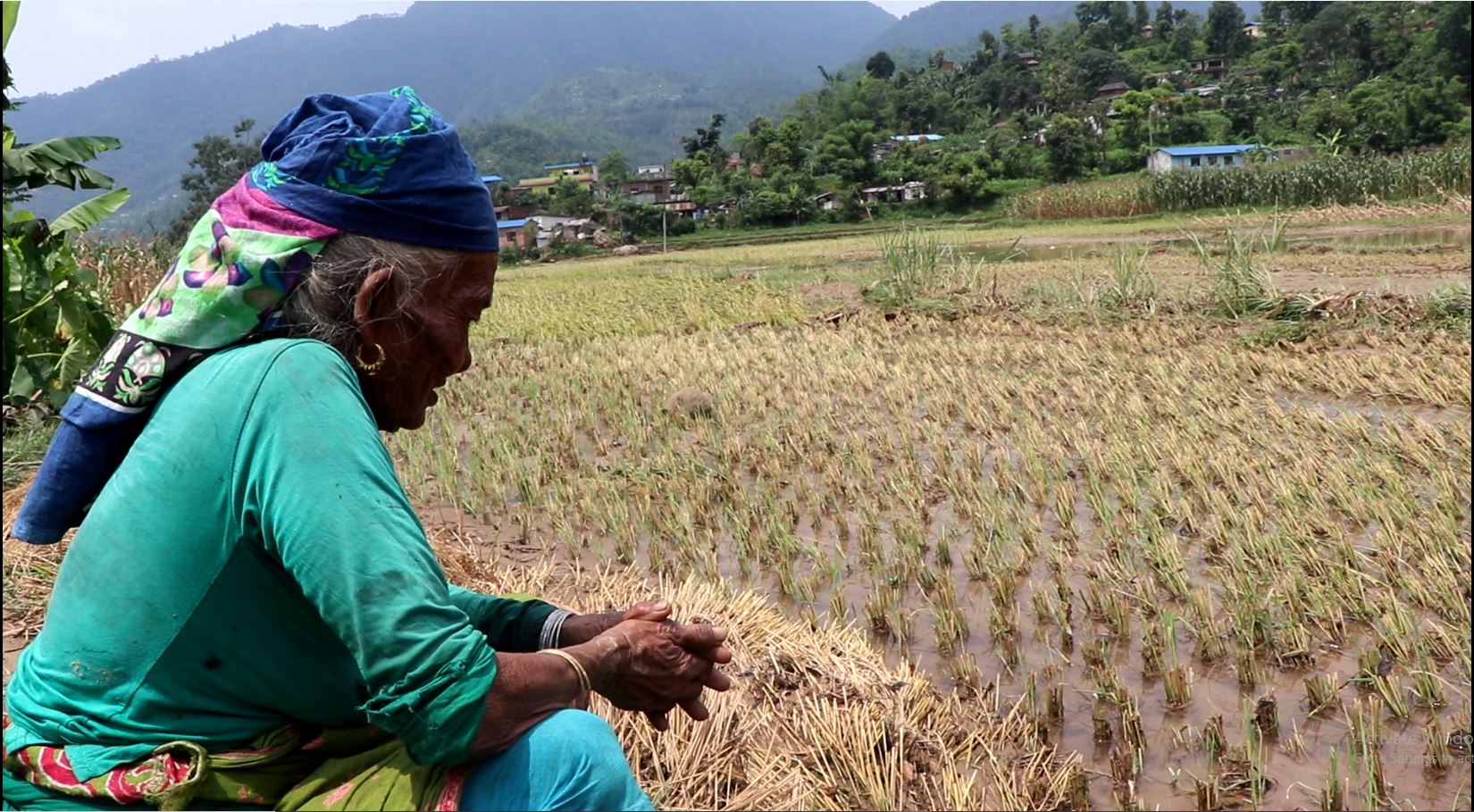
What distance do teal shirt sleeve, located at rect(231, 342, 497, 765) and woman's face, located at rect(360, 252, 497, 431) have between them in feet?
0.70

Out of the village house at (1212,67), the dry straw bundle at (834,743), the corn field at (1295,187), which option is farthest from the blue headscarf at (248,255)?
the village house at (1212,67)

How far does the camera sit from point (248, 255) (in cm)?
132

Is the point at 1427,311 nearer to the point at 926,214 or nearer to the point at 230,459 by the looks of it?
the point at 230,459

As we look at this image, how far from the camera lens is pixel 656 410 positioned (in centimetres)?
641

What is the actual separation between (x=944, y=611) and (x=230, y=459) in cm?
241

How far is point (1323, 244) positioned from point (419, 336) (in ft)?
50.0

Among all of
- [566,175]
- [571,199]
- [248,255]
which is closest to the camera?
[248,255]

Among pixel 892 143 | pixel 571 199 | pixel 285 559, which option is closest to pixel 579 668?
pixel 285 559

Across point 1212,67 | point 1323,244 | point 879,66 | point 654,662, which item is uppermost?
point 879,66

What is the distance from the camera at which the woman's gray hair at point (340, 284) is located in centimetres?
135

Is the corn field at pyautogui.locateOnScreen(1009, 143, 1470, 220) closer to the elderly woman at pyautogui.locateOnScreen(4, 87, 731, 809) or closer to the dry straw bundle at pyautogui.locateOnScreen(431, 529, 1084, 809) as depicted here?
the dry straw bundle at pyautogui.locateOnScreen(431, 529, 1084, 809)

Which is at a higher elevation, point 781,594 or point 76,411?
point 76,411

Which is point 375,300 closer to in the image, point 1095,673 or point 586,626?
point 586,626

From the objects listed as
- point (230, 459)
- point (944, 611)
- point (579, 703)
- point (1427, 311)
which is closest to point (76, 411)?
point (230, 459)
